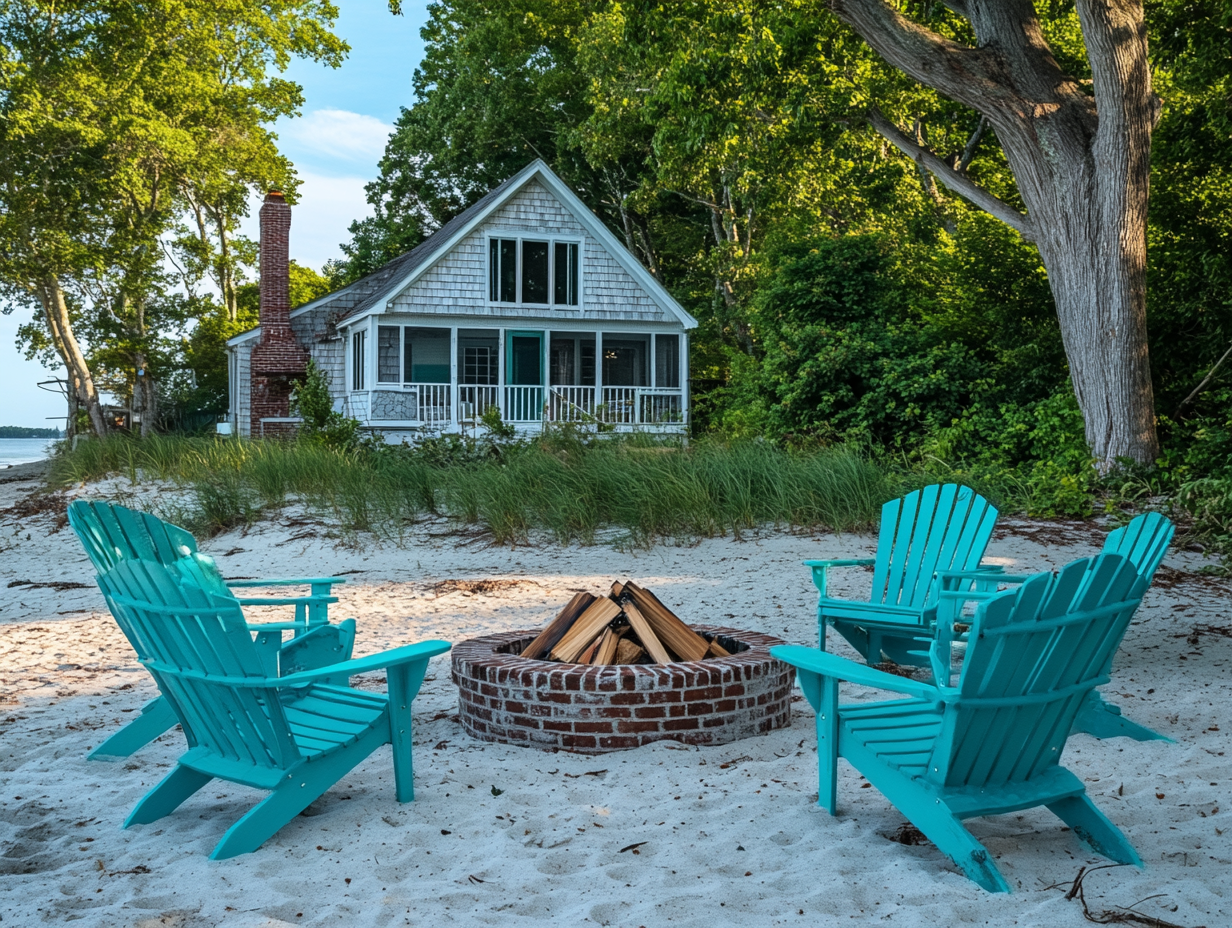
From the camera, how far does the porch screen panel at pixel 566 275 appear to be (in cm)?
2191

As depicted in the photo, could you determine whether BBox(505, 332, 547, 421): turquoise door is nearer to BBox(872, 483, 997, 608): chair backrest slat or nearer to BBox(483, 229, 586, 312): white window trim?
BBox(483, 229, 586, 312): white window trim

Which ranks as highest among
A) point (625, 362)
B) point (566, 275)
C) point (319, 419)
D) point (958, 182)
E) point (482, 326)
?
point (566, 275)

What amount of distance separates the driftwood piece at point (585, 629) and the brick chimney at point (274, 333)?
17883 millimetres

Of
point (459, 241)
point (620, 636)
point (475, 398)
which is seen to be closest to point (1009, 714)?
point (620, 636)

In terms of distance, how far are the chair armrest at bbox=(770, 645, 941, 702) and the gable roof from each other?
702 inches

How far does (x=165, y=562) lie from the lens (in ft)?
12.7

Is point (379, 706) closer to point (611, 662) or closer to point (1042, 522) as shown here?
point (611, 662)

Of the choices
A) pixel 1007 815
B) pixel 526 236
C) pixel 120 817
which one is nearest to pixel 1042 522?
pixel 1007 815

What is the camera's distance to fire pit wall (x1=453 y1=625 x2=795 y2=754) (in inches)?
156

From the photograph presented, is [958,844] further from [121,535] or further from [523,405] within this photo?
[523,405]

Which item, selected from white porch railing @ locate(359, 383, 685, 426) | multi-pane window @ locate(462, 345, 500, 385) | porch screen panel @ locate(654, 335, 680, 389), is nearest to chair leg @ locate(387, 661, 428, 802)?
white porch railing @ locate(359, 383, 685, 426)

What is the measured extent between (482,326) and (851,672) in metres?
19.2

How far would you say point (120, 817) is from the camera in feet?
11.1

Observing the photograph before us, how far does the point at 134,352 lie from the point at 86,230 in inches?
126
